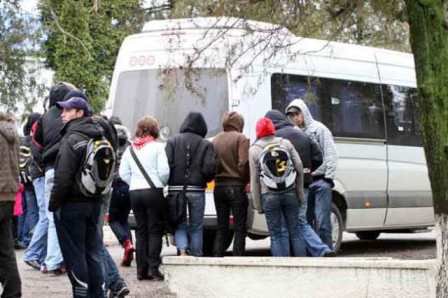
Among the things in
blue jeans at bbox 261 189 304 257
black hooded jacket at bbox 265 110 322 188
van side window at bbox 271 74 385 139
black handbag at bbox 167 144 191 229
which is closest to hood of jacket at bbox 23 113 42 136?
black handbag at bbox 167 144 191 229

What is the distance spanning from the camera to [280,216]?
33.5 ft

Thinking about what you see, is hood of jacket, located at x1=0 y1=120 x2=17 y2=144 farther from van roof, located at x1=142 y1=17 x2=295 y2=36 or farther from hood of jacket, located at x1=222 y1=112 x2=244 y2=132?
hood of jacket, located at x1=222 y1=112 x2=244 y2=132

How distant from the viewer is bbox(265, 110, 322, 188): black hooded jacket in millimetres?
10727

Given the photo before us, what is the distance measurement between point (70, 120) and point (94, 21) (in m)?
4.42

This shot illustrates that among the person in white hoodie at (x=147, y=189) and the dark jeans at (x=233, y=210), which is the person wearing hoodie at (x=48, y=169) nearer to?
the person in white hoodie at (x=147, y=189)

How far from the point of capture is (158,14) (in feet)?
37.1

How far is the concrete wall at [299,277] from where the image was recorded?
759 cm

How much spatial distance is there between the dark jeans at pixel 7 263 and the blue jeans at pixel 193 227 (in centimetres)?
278

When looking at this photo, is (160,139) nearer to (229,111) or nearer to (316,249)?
(229,111)

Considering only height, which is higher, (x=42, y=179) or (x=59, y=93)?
(x=59, y=93)

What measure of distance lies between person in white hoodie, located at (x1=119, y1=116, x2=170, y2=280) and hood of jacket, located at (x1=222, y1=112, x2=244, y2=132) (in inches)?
37.2

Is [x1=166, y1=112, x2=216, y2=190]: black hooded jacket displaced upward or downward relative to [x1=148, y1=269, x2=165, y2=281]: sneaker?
upward

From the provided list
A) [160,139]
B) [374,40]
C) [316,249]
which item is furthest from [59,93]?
[374,40]

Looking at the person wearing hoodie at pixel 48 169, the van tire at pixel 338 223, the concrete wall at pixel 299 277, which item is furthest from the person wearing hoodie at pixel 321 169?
the concrete wall at pixel 299 277
